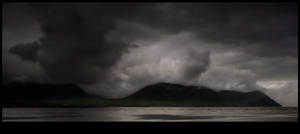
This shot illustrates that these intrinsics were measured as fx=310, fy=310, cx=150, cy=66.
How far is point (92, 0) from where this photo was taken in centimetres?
1258
